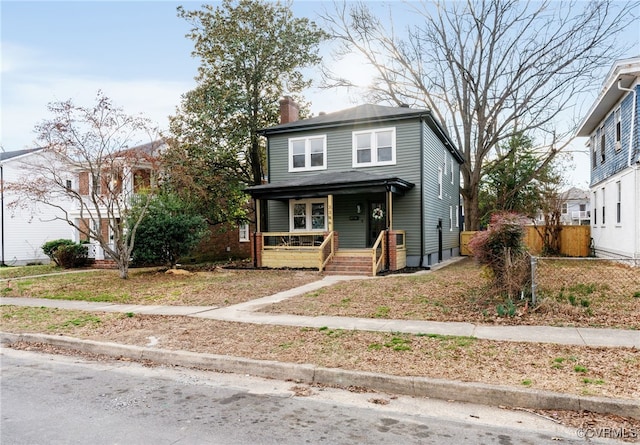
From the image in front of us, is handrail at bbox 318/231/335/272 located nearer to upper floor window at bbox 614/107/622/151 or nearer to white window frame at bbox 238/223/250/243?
upper floor window at bbox 614/107/622/151

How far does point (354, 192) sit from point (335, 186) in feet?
2.52

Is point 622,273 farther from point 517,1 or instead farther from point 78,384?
point 517,1

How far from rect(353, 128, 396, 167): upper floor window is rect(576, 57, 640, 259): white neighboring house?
786cm

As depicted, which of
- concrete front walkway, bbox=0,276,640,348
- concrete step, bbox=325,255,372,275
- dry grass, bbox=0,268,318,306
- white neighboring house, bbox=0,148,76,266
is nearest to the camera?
concrete front walkway, bbox=0,276,640,348

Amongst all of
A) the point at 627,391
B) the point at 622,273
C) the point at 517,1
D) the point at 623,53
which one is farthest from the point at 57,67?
the point at 623,53

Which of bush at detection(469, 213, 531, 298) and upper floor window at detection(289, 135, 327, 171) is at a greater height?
upper floor window at detection(289, 135, 327, 171)

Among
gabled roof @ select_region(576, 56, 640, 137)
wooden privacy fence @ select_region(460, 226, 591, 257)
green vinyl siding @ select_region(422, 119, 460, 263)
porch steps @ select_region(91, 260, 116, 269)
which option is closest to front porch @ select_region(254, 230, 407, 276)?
green vinyl siding @ select_region(422, 119, 460, 263)

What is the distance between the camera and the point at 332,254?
16609mm

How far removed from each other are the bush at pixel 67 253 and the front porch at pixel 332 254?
10.5 meters

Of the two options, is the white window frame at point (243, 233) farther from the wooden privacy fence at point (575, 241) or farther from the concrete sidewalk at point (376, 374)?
the concrete sidewalk at point (376, 374)

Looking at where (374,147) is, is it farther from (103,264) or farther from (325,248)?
(103,264)

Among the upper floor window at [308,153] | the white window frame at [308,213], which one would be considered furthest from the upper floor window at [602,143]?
the white window frame at [308,213]

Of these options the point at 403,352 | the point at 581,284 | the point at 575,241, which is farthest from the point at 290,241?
the point at 575,241

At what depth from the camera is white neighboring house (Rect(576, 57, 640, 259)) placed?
13.8m
